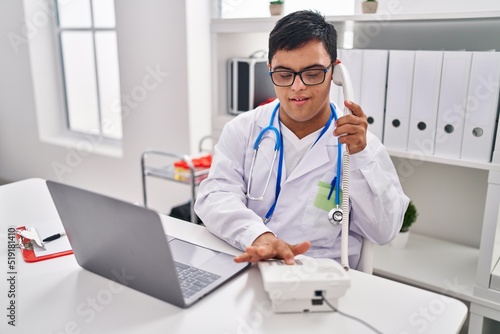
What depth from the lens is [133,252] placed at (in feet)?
2.80

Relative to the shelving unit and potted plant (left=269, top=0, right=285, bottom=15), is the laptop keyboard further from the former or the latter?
potted plant (left=269, top=0, right=285, bottom=15)

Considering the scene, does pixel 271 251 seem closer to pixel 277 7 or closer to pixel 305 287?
pixel 305 287

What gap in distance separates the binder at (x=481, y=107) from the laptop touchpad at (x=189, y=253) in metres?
1.06

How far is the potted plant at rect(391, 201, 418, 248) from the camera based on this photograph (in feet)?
6.35

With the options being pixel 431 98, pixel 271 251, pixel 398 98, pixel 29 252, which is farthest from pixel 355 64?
pixel 29 252

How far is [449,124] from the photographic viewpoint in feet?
5.35

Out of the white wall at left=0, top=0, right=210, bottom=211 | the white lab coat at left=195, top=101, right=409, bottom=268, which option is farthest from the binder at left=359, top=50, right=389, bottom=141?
the white wall at left=0, top=0, right=210, bottom=211

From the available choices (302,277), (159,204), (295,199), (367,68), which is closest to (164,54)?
(159,204)

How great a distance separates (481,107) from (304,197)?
749 millimetres

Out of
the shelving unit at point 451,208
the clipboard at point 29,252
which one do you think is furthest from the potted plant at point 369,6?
the clipboard at point 29,252

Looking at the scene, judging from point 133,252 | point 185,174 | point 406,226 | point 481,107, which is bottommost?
point 406,226

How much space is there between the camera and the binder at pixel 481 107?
4.94 ft

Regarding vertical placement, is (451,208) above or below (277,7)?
below

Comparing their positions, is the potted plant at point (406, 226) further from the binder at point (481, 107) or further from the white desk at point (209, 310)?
the white desk at point (209, 310)
